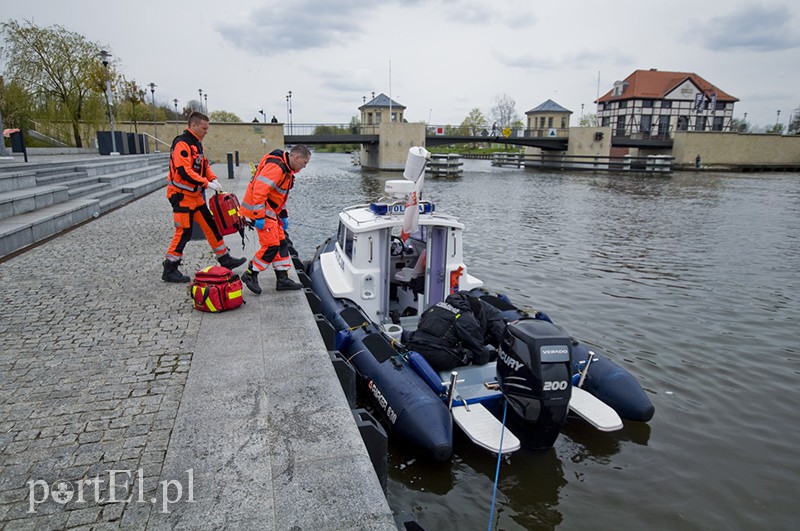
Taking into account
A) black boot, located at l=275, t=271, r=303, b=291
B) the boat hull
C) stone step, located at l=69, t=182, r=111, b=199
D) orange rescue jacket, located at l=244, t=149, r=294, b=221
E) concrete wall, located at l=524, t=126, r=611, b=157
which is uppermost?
concrete wall, located at l=524, t=126, r=611, b=157

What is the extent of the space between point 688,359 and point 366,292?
5.19 metres

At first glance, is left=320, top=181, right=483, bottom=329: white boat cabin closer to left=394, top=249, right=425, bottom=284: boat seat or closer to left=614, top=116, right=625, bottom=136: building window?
left=394, top=249, right=425, bottom=284: boat seat

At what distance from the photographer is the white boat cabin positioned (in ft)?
23.1

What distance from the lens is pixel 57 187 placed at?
40.8ft

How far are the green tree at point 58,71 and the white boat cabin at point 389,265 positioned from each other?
32.0 metres

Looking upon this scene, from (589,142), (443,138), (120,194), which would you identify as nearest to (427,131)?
(443,138)

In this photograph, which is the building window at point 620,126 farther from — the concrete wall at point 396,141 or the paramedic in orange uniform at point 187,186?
the paramedic in orange uniform at point 187,186

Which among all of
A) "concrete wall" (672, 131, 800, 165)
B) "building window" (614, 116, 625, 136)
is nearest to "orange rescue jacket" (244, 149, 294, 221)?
"concrete wall" (672, 131, 800, 165)

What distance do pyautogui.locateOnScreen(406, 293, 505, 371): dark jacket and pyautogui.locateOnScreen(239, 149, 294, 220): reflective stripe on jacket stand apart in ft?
8.54

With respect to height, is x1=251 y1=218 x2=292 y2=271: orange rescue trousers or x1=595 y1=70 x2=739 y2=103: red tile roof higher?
x1=595 y1=70 x2=739 y2=103: red tile roof

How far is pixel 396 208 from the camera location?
23.9 feet

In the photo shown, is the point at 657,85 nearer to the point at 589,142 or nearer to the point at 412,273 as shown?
the point at 589,142

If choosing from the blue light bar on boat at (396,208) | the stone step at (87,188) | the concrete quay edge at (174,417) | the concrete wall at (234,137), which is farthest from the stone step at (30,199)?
the concrete wall at (234,137)

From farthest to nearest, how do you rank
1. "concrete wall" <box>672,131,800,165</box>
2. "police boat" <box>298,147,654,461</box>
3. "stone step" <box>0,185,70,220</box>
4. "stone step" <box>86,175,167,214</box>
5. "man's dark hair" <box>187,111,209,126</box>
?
"concrete wall" <box>672,131,800,165</box>
"stone step" <box>86,175,167,214</box>
"stone step" <box>0,185,70,220</box>
"man's dark hair" <box>187,111,209,126</box>
"police boat" <box>298,147,654,461</box>
